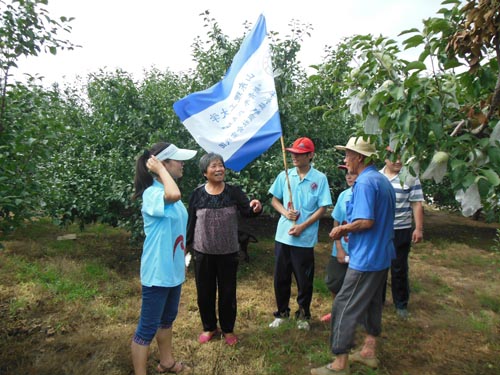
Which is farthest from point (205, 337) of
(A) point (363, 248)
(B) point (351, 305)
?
(A) point (363, 248)

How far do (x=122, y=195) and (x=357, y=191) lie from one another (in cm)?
382

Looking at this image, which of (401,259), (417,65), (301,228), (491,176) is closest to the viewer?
(491,176)

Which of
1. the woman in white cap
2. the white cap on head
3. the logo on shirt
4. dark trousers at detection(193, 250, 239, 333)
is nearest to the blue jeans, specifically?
the woman in white cap

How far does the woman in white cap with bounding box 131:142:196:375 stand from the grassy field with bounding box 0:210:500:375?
628mm

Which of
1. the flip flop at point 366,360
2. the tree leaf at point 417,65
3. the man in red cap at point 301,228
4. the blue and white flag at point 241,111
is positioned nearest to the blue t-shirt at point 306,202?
the man in red cap at point 301,228

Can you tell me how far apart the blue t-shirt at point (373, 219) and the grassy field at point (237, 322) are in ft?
3.08

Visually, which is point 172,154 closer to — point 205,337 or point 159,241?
point 159,241

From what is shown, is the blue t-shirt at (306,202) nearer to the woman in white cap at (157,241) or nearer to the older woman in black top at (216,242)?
the older woman in black top at (216,242)

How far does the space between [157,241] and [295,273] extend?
161cm

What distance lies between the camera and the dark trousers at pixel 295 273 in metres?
3.59

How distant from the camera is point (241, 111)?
356 centimetres

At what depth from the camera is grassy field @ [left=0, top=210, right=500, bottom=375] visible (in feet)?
10.0

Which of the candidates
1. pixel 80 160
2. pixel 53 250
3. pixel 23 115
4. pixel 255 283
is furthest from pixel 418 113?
pixel 53 250

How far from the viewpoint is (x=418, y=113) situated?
1686 millimetres
